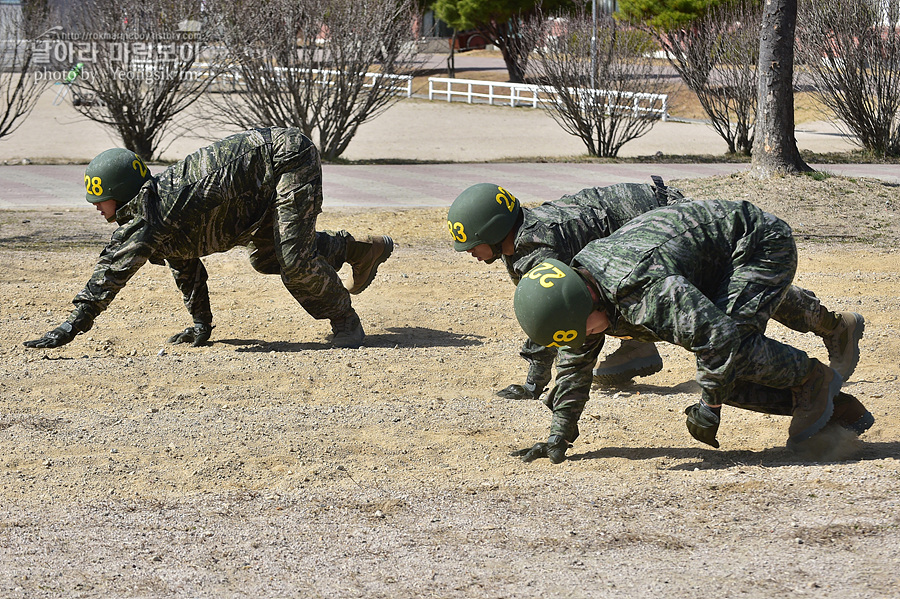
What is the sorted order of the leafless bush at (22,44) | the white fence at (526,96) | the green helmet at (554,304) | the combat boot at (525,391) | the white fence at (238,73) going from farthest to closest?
1. the white fence at (526,96)
2. the leafless bush at (22,44)
3. the white fence at (238,73)
4. the combat boot at (525,391)
5. the green helmet at (554,304)

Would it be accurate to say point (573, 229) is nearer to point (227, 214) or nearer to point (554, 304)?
point (554, 304)

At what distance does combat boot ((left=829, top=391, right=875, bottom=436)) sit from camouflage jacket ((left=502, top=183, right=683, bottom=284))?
1306mm

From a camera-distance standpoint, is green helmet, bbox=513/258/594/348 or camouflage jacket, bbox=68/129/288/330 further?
camouflage jacket, bbox=68/129/288/330

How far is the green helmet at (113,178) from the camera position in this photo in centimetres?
634

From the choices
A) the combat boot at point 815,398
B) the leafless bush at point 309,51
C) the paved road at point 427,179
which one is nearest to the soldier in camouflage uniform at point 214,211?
the combat boot at point 815,398

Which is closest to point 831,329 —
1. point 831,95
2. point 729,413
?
point 729,413

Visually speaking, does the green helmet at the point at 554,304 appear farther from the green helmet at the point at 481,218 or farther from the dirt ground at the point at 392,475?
the green helmet at the point at 481,218

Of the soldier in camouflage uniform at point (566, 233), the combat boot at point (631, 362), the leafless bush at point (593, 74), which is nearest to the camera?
the soldier in camouflage uniform at point (566, 233)

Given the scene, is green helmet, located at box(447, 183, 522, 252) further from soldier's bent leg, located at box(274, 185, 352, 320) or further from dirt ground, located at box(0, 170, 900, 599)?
soldier's bent leg, located at box(274, 185, 352, 320)

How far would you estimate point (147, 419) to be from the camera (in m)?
5.43

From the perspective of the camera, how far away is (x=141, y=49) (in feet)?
54.5

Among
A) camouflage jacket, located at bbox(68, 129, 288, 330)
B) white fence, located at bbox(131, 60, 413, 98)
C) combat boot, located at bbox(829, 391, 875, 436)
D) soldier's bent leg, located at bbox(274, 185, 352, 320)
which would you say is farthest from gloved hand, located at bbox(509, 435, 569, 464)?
white fence, located at bbox(131, 60, 413, 98)

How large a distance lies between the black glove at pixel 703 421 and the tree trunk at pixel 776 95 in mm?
9988

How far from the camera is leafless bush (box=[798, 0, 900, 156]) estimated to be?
16.8 meters
